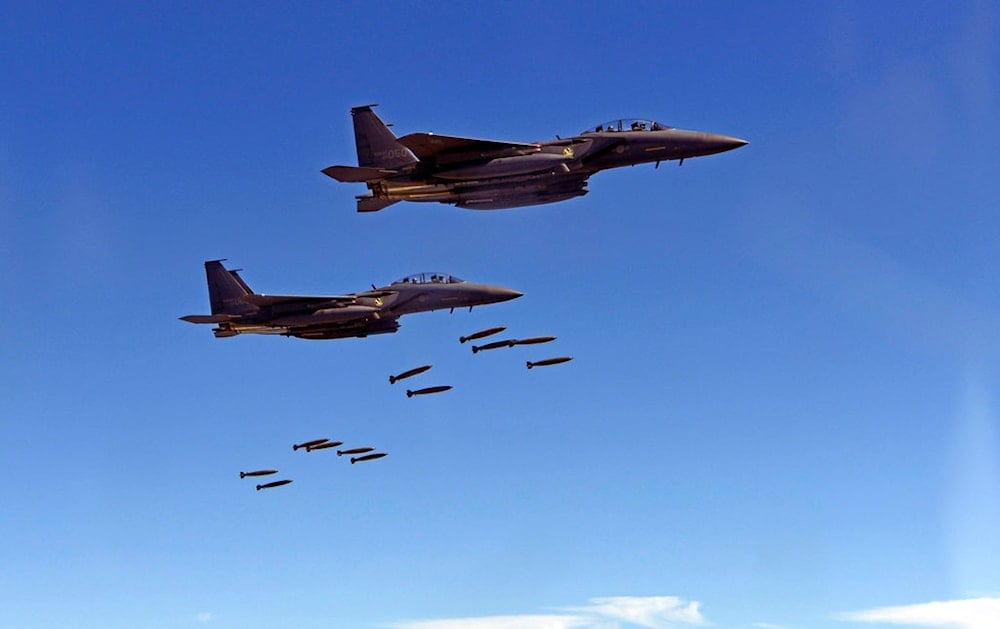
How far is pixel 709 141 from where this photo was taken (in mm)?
78000

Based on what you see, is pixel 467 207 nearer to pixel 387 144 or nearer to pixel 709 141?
pixel 387 144

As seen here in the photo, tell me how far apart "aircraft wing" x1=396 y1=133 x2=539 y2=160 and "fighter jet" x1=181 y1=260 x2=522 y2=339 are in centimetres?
1074

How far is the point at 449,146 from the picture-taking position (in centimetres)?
7575

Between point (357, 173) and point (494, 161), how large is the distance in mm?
8094

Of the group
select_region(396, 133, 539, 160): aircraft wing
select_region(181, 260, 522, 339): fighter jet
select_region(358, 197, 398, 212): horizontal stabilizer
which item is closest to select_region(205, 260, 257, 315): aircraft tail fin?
select_region(181, 260, 522, 339): fighter jet

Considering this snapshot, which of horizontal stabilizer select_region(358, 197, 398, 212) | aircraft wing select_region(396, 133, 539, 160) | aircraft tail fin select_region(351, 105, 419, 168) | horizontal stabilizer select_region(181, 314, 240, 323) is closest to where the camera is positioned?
aircraft wing select_region(396, 133, 539, 160)

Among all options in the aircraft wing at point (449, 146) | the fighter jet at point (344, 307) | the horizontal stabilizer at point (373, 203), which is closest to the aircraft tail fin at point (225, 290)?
the fighter jet at point (344, 307)

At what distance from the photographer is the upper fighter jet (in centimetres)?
7575

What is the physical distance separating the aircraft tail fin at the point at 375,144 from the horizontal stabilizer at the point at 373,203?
201 cm

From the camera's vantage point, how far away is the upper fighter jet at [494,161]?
249ft

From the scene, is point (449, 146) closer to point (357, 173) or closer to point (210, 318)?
point (357, 173)

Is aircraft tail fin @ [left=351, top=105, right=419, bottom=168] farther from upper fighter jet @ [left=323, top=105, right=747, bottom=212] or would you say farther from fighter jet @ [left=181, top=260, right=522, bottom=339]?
fighter jet @ [left=181, top=260, right=522, bottom=339]

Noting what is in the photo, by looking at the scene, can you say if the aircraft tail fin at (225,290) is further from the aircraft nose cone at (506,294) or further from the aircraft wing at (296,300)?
the aircraft nose cone at (506,294)

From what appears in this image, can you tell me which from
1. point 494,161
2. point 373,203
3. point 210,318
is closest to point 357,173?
point 373,203
